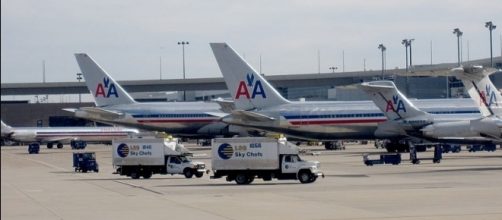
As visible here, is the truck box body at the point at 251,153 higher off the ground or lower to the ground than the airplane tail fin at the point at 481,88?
lower

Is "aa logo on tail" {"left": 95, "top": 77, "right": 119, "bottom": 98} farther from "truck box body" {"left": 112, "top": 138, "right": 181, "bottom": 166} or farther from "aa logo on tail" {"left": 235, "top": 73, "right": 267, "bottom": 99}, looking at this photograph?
"truck box body" {"left": 112, "top": 138, "right": 181, "bottom": 166}

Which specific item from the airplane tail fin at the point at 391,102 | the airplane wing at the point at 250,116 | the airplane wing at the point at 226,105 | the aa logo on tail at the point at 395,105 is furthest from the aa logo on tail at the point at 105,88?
the aa logo on tail at the point at 395,105

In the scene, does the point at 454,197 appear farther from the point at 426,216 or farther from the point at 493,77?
the point at 493,77

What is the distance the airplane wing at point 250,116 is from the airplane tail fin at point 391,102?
10.2 metres

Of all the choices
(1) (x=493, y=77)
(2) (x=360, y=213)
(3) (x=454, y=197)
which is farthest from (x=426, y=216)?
(1) (x=493, y=77)

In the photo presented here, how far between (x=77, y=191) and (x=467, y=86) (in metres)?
27.9

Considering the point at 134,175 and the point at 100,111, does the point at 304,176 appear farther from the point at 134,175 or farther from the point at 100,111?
the point at 100,111

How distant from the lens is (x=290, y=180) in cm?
A: 4950

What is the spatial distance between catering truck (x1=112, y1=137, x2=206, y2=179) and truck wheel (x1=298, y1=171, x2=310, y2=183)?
9.89m

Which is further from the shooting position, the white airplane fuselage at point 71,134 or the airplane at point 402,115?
the white airplane fuselage at point 71,134

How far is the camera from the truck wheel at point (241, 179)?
4762 centimetres

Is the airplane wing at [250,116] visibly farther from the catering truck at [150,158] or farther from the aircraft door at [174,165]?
the aircraft door at [174,165]

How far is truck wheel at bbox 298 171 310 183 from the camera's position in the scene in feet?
156

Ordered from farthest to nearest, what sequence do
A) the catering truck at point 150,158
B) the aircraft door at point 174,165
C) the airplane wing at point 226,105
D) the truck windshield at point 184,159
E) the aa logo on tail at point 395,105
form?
the airplane wing at point 226,105
the aa logo on tail at point 395,105
the truck windshield at point 184,159
the catering truck at point 150,158
the aircraft door at point 174,165
